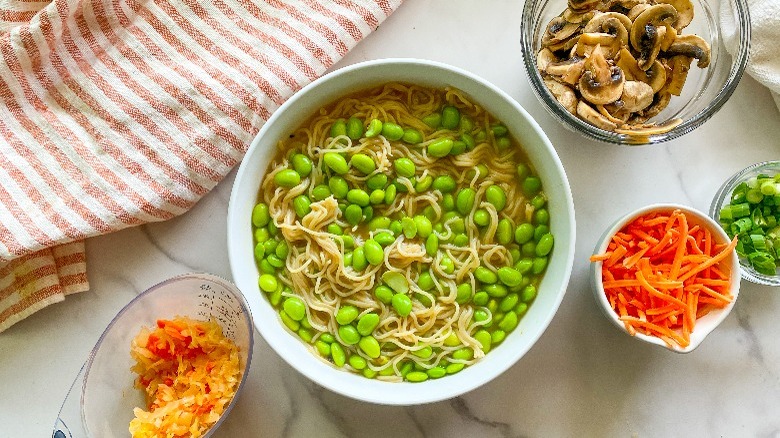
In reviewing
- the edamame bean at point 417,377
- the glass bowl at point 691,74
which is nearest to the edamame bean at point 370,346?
the edamame bean at point 417,377

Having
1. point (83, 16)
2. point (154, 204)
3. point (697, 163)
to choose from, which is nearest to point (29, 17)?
point (83, 16)

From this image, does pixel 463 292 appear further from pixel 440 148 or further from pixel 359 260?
pixel 440 148

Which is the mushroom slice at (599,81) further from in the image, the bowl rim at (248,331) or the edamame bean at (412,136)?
the bowl rim at (248,331)

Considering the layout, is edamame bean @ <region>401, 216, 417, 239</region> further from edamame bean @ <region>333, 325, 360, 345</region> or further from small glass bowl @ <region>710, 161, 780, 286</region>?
small glass bowl @ <region>710, 161, 780, 286</region>

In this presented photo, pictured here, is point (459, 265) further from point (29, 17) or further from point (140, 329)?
point (29, 17)

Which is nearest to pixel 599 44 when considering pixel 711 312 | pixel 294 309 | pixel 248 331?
pixel 711 312

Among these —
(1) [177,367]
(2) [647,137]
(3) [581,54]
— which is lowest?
(1) [177,367]
